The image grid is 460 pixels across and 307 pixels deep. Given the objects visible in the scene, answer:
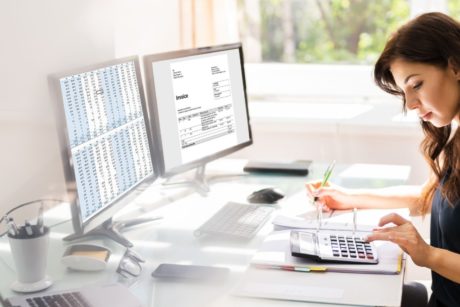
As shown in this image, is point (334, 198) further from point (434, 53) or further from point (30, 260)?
point (30, 260)

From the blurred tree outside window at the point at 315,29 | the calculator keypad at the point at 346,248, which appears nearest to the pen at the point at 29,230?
the calculator keypad at the point at 346,248

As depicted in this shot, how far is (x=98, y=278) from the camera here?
1597mm

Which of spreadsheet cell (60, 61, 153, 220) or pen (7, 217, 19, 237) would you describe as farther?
spreadsheet cell (60, 61, 153, 220)

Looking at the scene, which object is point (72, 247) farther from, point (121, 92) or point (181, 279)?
point (121, 92)

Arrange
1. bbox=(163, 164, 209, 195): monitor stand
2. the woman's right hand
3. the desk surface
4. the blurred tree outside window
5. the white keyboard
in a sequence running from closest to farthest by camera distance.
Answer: the desk surface, the white keyboard, the woman's right hand, bbox=(163, 164, 209, 195): monitor stand, the blurred tree outside window

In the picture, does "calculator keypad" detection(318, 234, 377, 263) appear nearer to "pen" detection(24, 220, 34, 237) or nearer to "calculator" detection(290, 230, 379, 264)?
"calculator" detection(290, 230, 379, 264)

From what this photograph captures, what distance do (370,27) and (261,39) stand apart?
50 centimetres

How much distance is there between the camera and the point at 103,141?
1736 millimetres

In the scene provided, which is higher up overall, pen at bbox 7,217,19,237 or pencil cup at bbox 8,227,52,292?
pen at bbox 7,217,19,237

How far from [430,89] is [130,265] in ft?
2.68

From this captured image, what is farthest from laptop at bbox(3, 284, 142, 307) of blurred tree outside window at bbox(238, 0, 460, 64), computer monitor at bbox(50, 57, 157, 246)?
blurred tree outside window at bbox(238, 0, 460, 64)

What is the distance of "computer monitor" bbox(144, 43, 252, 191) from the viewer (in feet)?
7.06

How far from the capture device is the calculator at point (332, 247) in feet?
5.48

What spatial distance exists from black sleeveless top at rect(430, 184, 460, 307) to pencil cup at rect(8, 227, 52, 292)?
0.95 meters
